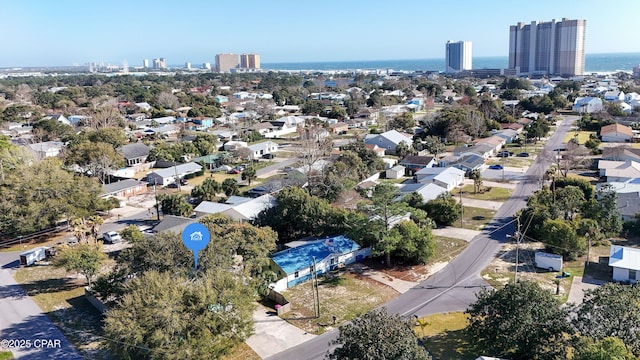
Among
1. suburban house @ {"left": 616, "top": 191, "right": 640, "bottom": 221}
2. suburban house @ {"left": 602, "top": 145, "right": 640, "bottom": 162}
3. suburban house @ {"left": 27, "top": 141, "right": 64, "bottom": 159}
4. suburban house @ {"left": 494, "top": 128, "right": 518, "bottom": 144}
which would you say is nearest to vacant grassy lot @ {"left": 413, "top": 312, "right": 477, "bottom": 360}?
suburban house @ {"left": 616, "top": 191, "right": 640, "bottom": 221}

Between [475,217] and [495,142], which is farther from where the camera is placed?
[495,142]

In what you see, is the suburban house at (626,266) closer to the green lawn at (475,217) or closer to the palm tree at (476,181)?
the green lawn at (475,217)

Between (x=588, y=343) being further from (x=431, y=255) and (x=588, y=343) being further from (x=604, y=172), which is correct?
(x=604, y=172)

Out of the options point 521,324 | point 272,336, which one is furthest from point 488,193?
point 272,336

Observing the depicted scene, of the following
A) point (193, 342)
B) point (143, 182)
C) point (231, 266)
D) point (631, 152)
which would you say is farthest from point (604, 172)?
point (143, 182)

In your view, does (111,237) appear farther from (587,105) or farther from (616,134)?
(587,105)

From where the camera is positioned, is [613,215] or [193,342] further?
[613,215]
